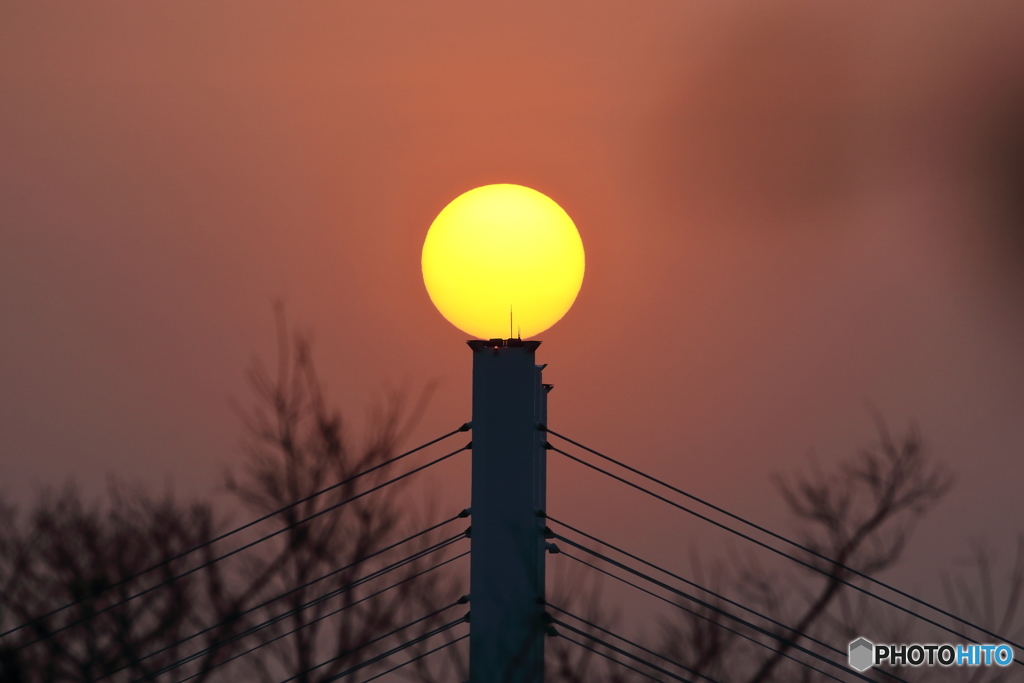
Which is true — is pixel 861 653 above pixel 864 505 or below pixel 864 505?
below

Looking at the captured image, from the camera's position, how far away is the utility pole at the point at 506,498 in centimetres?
200

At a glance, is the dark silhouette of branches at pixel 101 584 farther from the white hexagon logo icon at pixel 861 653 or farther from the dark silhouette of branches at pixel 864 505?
the white hexagon logo icon at pixel 861 653

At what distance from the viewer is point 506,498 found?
2008 mm

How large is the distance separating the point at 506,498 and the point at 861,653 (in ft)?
8.64

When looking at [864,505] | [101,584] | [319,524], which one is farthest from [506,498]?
[101,584]

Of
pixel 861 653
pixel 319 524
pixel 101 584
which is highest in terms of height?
pixel 319 524

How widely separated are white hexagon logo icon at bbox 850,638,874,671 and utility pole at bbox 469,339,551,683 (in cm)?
241

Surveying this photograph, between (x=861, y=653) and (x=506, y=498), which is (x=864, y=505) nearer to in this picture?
(x=861, y=653)

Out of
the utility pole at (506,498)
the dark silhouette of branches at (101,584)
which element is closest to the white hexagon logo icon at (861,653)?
the utility pole at (506,498)

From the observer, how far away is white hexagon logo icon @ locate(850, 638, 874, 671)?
12.6 feet

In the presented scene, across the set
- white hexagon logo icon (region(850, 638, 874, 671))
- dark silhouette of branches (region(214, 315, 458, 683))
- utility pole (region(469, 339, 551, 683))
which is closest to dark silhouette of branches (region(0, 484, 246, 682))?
dark silhouette of branches (region(214, 315, 458, 683))

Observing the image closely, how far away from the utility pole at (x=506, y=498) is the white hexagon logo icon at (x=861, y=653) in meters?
2.41

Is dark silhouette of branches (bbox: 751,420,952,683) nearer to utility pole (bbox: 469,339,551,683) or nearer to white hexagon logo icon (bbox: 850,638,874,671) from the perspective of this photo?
white hexagon logo icon (bbox: 850,638,874,671)

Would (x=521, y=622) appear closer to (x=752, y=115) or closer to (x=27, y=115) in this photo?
(x=752, y=115)
